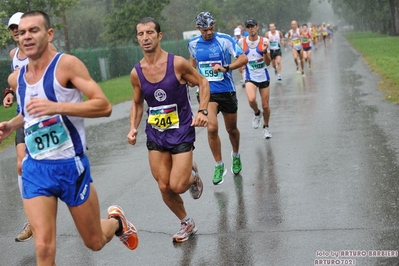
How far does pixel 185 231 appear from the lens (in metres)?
6.57

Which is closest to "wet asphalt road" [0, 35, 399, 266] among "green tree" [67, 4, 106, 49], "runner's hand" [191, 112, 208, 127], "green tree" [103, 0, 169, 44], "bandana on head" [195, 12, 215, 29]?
"runner's hand" [191, 112, 208, 127]

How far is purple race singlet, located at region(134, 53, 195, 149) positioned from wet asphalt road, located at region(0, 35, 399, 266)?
36.9 inches

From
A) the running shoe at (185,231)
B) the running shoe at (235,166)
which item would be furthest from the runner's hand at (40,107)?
the running shoe at (235,166)

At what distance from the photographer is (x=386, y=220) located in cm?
655

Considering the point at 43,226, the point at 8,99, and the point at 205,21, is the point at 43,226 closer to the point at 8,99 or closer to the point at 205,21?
the point at 8,99

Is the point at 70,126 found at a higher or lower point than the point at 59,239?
higher

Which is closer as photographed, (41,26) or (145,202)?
(41,26)

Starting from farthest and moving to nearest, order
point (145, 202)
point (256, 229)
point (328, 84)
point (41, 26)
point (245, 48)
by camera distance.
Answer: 1. point (328, 84)
2. point (245, 48)
3. point (145, 202)
4. point (256, 229)
5. point (41, 26)

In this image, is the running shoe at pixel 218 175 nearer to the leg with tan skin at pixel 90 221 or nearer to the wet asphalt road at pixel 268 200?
the wet asphalt road at pixel 268 200

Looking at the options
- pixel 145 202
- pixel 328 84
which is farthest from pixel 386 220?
pixel 328 84

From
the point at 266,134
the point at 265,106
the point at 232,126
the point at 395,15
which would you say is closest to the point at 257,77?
the point at 265,106

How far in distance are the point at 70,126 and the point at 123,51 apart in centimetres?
3769

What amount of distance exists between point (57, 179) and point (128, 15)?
135 ft

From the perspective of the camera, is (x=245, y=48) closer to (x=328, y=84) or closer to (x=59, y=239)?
(x=59, y=239)
